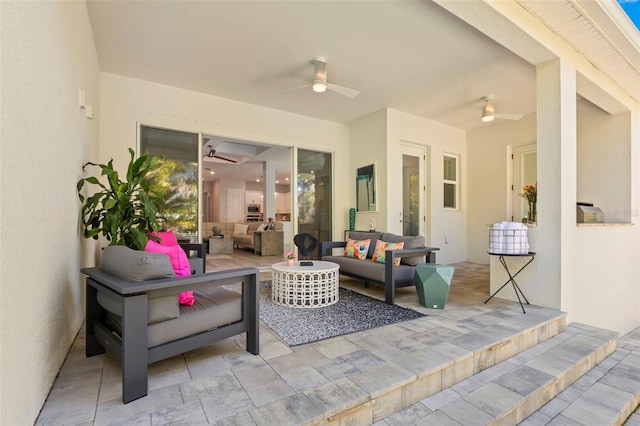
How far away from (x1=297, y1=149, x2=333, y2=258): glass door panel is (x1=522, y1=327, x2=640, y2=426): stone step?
13.5 feet

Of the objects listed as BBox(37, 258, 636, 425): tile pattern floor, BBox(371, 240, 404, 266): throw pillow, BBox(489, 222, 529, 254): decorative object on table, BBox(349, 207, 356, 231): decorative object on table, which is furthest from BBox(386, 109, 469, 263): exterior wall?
BBox(37, 258, 636, 425): tile pattern floor

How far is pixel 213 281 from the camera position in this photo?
187 centimetres

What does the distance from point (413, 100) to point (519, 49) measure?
201cm

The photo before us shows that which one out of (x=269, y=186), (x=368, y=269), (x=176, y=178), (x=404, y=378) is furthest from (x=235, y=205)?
(x=404, y=378)

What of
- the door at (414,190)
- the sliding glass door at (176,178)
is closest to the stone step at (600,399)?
the door at (414,190)

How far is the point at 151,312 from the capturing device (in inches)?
65.1

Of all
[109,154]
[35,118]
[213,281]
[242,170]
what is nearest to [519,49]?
[213,281]

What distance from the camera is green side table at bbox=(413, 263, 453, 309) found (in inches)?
120

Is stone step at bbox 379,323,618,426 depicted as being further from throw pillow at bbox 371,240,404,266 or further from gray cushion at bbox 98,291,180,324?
throw pillow at bbox 371,240,404,266

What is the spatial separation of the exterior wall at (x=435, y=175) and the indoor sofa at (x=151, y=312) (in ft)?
12.3

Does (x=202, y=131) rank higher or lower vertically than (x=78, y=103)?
higher

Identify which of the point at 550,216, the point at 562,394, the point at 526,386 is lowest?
the point at 562,394

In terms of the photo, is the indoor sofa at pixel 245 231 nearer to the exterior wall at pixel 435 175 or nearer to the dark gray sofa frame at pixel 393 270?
the exterior wall at pixel 435 175

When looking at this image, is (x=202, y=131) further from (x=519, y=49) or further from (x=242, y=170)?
(x=242, y=170)
